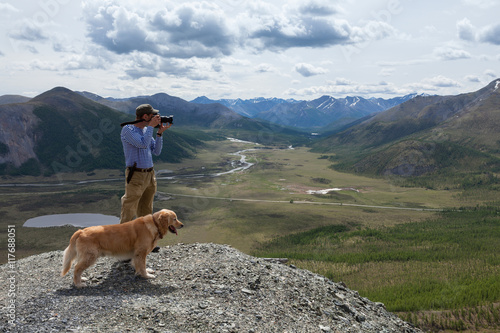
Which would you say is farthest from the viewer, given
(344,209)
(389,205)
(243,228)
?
(389,205)

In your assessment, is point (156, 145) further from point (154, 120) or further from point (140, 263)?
point (140, 263)

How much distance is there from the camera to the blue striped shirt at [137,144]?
39.2 feet

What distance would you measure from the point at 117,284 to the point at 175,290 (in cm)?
218

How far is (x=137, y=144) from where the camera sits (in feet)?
39.2

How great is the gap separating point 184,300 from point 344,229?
68.7 metres

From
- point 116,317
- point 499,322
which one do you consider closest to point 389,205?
point 499,322

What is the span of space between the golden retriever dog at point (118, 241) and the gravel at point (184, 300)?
0.96 metres

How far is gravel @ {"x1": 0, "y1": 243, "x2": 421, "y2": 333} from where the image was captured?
940 centimetres

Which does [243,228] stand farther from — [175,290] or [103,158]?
[103,158]

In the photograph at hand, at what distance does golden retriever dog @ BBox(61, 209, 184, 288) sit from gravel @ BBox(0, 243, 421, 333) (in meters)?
0.96

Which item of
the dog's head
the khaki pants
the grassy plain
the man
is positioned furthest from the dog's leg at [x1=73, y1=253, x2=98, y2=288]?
the grassy plain

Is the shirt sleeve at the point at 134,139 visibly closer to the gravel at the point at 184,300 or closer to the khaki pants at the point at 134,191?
the khaki pants at the point at 134,191

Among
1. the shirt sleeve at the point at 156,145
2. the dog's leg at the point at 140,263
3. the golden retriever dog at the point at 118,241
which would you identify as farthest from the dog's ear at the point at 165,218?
the shirt sleeve at the point at 156,145

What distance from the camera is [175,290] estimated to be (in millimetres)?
→ 11789
